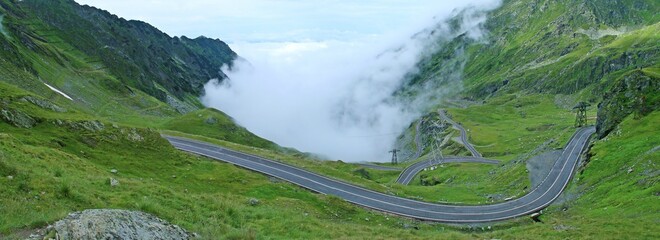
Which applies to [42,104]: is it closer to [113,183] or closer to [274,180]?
[274,180]

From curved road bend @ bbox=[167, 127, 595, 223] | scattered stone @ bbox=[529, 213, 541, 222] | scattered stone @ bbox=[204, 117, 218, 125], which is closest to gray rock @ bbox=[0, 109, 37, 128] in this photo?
curved road bend @ bbox=[167, 127, 595, 223]

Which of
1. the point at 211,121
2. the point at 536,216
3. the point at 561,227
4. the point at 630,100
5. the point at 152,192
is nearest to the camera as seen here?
the point at 152,192

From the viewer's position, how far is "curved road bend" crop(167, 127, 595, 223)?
5869 centimetres

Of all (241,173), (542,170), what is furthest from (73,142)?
(542,170)

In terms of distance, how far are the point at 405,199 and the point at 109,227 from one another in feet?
161

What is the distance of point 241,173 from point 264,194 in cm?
795

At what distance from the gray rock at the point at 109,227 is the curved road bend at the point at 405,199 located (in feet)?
123

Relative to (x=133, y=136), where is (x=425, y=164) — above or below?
below

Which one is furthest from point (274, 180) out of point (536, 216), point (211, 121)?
point (211, 121)

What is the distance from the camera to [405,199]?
6475 cm

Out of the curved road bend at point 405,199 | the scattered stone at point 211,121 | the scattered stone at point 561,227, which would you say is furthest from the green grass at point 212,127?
the scattered stone at point 561,227

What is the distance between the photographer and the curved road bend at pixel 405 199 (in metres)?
58.7

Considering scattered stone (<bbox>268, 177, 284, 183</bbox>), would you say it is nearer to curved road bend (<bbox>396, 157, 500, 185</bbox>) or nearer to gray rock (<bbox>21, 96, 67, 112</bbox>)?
gray rock (<bbox>21, 96, 67, 112</bbox>)

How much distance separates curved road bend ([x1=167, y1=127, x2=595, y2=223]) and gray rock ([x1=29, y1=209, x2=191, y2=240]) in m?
37.6
